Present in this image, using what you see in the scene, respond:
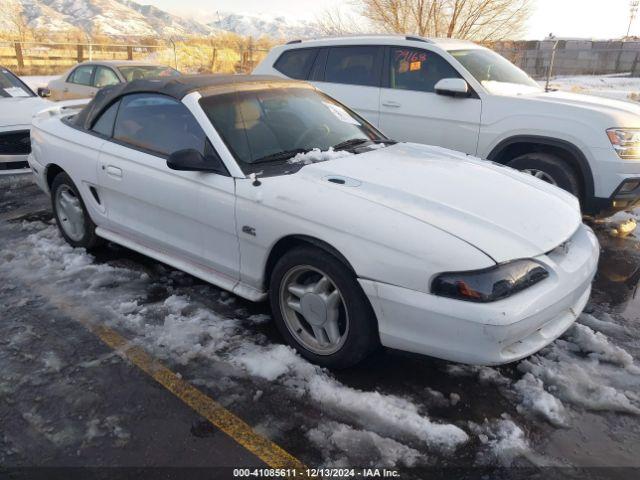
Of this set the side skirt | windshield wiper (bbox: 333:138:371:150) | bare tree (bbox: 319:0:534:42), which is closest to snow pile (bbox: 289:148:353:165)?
windshield wiper (bbox: 333:138:371:150)

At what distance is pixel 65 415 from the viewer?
265 centimetres

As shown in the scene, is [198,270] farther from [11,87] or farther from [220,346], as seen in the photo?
[11,87]

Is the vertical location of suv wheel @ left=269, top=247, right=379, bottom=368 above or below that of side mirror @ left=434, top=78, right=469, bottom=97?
below

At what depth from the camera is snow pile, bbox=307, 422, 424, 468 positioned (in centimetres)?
235

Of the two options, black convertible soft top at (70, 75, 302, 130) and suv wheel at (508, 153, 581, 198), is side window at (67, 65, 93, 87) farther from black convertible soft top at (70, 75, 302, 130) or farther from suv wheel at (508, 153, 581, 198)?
suv wheel at (508, 153, 581, 198)

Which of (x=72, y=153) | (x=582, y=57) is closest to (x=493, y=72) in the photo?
(x=72, y=153)

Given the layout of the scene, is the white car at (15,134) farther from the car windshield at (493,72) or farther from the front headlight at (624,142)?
the front headlight at (624,142)

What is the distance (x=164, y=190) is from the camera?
3561mm

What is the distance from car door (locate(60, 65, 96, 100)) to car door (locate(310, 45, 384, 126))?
5.97 meters

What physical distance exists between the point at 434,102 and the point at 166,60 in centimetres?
2573

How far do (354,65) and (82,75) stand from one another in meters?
7.09

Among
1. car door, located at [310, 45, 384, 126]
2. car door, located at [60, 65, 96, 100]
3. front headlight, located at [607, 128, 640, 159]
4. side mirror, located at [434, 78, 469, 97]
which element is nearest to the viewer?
front headlight, located at [607, 128, 640, 159]

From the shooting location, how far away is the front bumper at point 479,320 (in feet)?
7.91

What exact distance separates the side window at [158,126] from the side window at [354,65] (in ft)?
10.0
